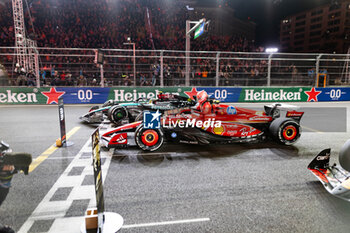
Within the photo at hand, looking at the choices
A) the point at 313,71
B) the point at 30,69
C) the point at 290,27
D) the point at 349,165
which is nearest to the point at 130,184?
the point at 349,165

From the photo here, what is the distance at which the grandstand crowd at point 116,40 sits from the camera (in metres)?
12.9

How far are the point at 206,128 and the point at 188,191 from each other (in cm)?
210

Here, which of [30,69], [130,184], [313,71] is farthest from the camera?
[313,71]

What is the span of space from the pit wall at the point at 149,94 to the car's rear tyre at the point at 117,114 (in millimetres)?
3733

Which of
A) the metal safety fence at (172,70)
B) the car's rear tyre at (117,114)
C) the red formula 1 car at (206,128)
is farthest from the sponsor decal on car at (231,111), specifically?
the metal safety fence at (172,70)

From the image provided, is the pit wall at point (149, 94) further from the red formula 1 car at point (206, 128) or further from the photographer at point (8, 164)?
the photographer at point (8, 164)

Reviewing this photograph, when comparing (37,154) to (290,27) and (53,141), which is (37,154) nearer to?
(53,141)

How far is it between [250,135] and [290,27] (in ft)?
314

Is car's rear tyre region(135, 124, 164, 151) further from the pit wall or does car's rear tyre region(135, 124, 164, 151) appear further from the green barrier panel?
the green barrier panel

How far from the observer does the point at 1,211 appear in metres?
3.05

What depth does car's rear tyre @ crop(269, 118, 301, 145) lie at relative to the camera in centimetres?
568

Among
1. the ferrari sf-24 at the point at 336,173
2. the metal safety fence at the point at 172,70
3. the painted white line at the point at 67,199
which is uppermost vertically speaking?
the metal safety fence at the point at 172,70

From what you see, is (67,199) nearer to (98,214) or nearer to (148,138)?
(98,214)

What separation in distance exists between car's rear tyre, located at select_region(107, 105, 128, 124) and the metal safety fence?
5365 mm
